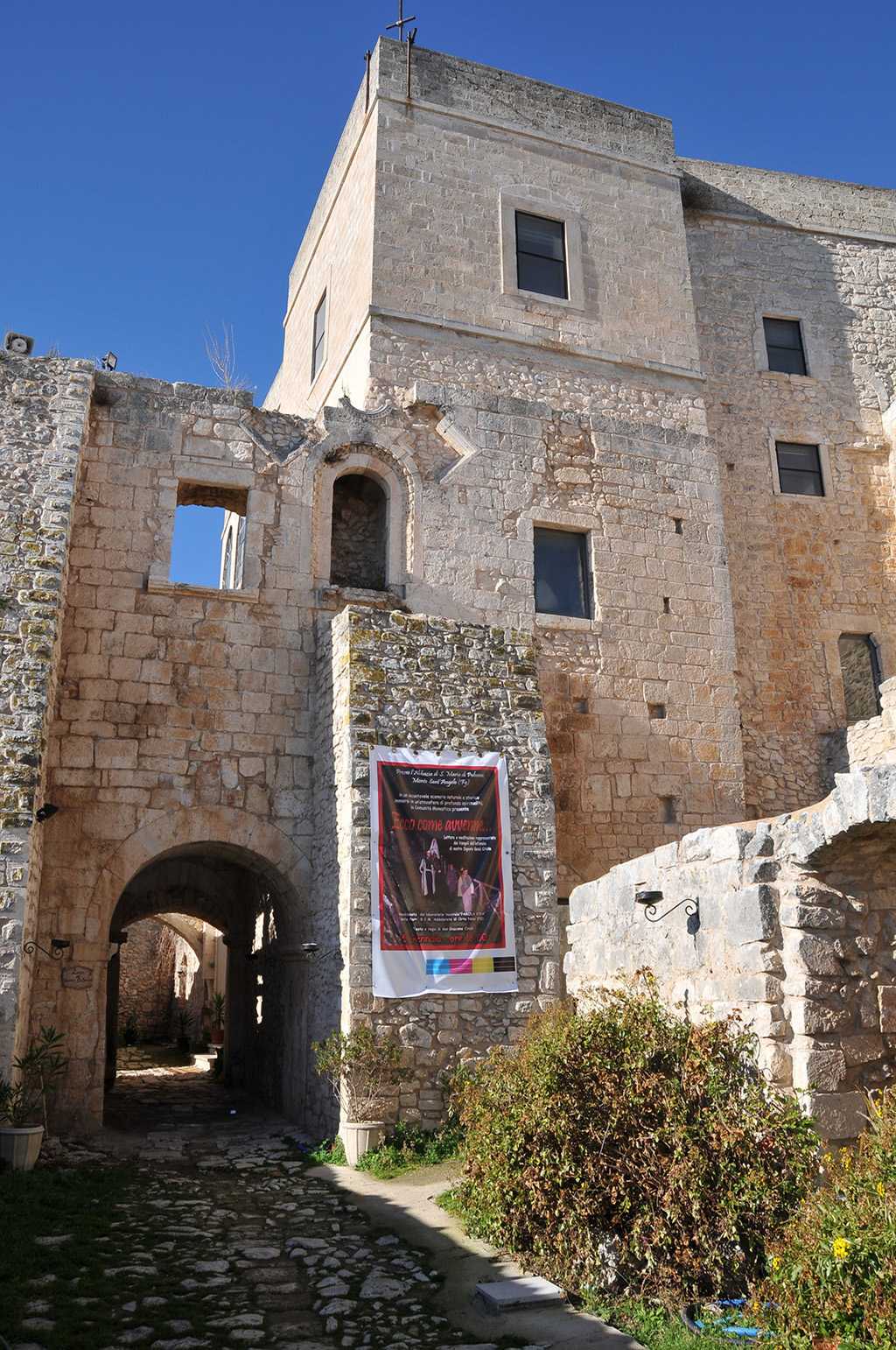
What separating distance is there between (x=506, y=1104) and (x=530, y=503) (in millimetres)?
8075

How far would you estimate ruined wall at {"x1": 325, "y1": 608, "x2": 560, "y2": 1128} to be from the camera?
8.70 m

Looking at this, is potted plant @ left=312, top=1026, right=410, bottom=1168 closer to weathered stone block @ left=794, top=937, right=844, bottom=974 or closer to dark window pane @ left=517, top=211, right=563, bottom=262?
weathered stone block @ left=794, top=937, right=844, bottom=974

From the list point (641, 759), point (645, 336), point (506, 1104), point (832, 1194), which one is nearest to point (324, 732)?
point (641, 759)

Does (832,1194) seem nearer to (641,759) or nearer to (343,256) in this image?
(641,759)

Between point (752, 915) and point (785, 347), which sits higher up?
point (785, 347)

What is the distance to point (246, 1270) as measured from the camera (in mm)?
5723

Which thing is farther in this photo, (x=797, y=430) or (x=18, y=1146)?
(x=797, y=430)

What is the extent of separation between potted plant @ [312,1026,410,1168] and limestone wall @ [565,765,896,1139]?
3.25 meters

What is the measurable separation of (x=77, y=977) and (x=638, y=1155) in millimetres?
5882

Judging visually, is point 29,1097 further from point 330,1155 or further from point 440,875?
point 440,875

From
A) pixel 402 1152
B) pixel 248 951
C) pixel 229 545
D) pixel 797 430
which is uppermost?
pixel 797 430

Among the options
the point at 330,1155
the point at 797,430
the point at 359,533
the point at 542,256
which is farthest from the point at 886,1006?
the point at 797,430

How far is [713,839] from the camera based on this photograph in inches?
239

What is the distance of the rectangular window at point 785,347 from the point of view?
1625 cm
